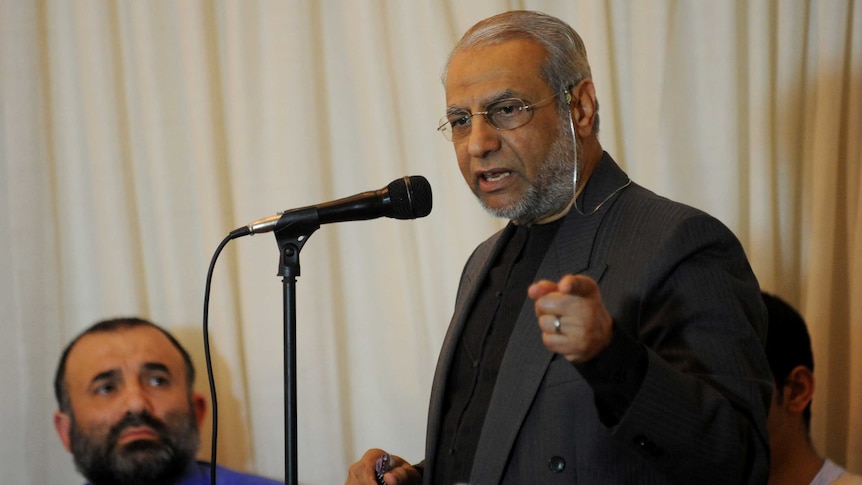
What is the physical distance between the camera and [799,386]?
7.70 feet

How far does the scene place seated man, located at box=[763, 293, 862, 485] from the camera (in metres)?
2.25

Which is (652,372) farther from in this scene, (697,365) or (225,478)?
(225,478)

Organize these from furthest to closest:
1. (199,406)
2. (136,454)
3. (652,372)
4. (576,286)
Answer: (199,406) → (136,454) → (652,372) → (576,286)

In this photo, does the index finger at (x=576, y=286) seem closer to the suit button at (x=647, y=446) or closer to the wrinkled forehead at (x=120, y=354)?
the suit button at (x=647, y=446)

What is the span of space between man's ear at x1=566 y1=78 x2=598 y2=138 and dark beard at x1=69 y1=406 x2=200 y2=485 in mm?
1510

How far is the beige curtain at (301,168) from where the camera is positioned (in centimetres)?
270

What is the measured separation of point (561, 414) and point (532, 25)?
88 cm

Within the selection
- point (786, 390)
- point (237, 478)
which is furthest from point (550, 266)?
point (237, 478)

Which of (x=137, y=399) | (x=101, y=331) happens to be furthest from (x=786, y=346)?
(x=101, y=331)

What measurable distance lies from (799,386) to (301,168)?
5.30 ft

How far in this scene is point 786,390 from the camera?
7.70ft

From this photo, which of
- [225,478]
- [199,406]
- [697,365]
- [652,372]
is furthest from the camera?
[199,406]

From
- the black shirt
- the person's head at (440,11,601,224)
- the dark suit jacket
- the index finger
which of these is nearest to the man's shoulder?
the black shirt

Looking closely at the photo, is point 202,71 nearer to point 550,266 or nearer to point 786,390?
point 550,266
